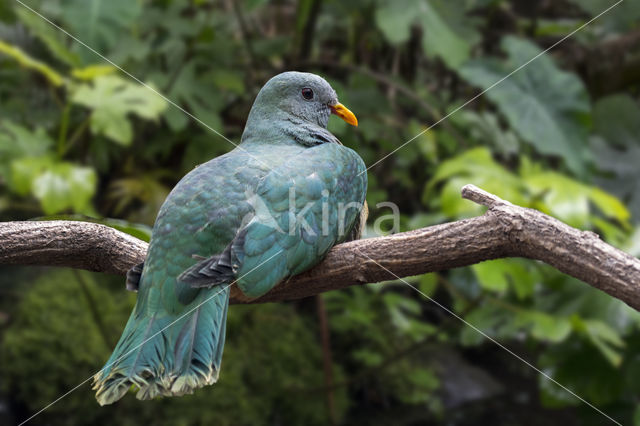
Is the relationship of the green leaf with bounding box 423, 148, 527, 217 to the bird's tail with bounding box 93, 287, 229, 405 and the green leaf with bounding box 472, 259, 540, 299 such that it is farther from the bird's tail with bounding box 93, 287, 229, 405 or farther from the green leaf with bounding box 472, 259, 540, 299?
the bird's tail with bounding box 93, 287, 229, 405

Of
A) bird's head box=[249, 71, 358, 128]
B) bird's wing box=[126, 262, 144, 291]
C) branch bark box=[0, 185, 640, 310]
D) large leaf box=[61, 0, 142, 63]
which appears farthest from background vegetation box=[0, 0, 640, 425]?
bird's wing box=[126, 262, 144, 291]

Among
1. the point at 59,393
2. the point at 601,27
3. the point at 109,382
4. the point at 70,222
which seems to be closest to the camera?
the point at 109,382

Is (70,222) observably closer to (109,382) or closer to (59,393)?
(109,382)

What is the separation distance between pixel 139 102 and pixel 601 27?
8.23 feet

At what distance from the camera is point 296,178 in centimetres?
127

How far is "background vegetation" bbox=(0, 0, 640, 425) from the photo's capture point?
252 centimetres

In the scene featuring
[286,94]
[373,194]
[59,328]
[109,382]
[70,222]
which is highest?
[286,94]

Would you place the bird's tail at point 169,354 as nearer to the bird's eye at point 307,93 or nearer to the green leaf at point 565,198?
the bird's eye at point 307,93

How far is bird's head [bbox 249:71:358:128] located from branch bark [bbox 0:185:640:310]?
1.17ft

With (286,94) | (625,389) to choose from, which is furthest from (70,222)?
(625,389)

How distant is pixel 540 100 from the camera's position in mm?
3021

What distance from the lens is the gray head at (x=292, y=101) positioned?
1.44 metres

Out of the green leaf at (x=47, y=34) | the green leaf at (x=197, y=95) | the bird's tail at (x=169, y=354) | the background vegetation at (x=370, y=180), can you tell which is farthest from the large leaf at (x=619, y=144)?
the bird's tail at (x=169, y=354)

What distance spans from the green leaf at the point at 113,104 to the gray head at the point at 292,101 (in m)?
1.12
